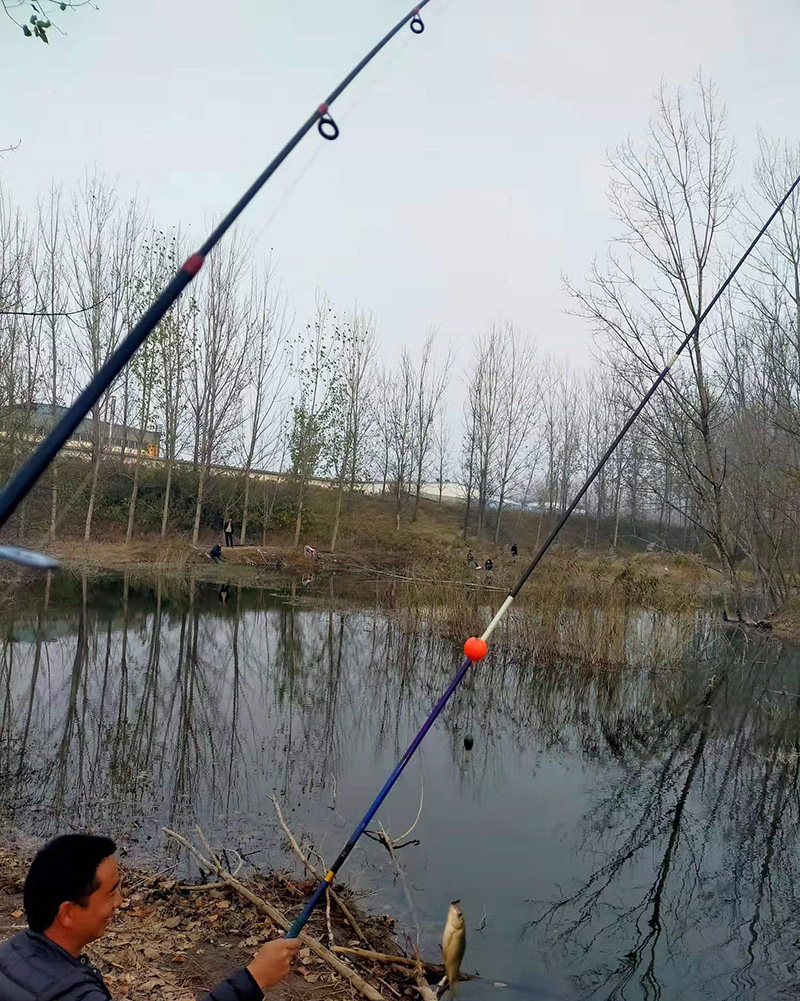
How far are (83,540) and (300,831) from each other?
75.5 feet

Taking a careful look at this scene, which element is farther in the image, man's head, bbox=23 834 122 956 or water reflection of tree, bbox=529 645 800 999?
water reflection of tree, bbox=529 645 800 999

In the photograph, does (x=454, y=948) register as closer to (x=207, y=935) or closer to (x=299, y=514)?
(x=207, y=935)

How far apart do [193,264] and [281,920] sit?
4.37m

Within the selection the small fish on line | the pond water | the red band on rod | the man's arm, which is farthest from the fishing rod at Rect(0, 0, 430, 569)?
the pond water

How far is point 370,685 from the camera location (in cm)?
1145

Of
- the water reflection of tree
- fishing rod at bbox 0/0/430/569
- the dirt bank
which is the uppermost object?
fishing rod at bbox 0/0/430/569

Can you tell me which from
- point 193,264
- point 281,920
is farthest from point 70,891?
point 281,920

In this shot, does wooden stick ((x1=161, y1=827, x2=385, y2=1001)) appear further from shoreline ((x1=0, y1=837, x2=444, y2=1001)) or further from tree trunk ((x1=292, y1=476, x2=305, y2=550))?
tree trunk ((x1=292, y1=476, x2=305, y2=550))

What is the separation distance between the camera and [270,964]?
183cm

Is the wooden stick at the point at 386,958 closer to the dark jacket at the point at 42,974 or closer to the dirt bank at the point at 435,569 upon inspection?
the dark jacket at the point at 42,974

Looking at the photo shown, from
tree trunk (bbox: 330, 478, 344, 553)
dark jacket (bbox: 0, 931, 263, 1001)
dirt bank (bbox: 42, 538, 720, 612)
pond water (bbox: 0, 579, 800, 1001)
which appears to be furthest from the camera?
tree trunk (bbox: 330, 478, 344, 553)

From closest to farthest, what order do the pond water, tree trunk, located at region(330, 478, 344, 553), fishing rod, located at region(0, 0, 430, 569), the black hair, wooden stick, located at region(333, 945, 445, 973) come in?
1. fishing rod, located at region(0, 0, 430, 569)
2. the black hair
3. wooden stick, located at region(333, 945, 445, 973)
4. the pond water
5. tree trunk, located at region(330, 478, 344, 553)

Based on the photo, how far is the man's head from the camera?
172cm

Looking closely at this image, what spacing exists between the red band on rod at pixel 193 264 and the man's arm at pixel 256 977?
1506 millimetres
